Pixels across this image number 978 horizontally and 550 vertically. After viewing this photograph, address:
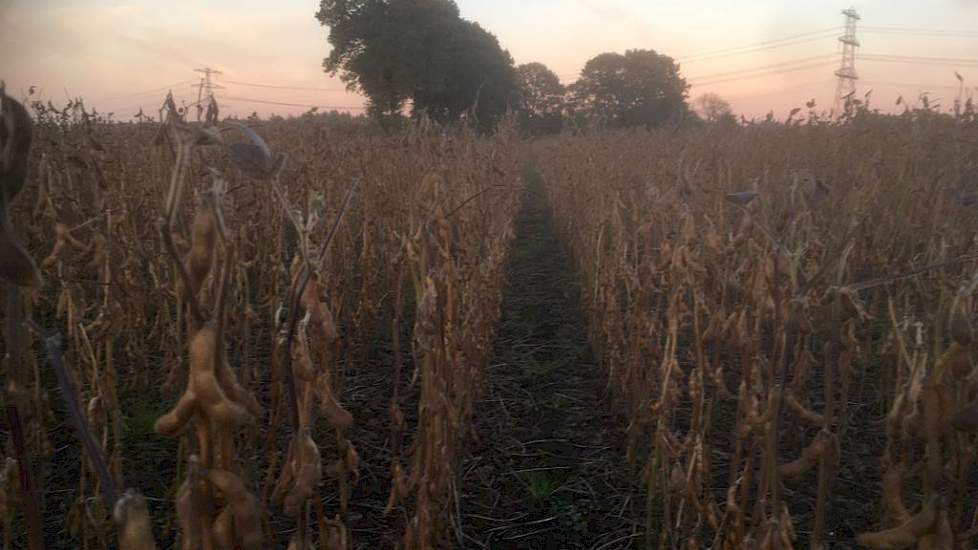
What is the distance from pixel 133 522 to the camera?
1.97ft

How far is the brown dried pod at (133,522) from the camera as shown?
60 centimetres

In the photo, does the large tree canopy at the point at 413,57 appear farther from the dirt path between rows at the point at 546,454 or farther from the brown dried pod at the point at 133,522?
the brown dried pod at the point at 133,522

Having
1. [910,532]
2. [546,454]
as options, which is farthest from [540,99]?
[910,532]

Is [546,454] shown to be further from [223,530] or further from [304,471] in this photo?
[223,530]

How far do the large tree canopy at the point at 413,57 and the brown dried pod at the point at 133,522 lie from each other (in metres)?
24.0

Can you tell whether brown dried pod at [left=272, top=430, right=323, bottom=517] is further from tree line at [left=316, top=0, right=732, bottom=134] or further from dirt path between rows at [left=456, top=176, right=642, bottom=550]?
tree line at [left=316, top=0, right=732, bottom=134]

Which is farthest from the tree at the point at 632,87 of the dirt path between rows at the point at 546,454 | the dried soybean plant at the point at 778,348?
the dirt path between rows at the point at 546,454

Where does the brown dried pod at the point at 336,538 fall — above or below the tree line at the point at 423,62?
below

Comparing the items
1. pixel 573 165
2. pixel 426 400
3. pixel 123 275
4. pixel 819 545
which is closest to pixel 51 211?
pixel 123 275

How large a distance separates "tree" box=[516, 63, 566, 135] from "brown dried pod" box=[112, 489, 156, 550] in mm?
20834

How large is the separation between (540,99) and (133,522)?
36271mm

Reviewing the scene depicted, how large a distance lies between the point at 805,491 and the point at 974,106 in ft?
14.8

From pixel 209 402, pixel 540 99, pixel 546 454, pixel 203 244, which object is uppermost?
pixel 540 99

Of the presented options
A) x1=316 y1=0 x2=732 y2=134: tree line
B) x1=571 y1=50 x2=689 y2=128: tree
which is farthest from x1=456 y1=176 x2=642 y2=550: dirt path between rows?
x1=571 y1=50 x2=689 y2=128: tree
